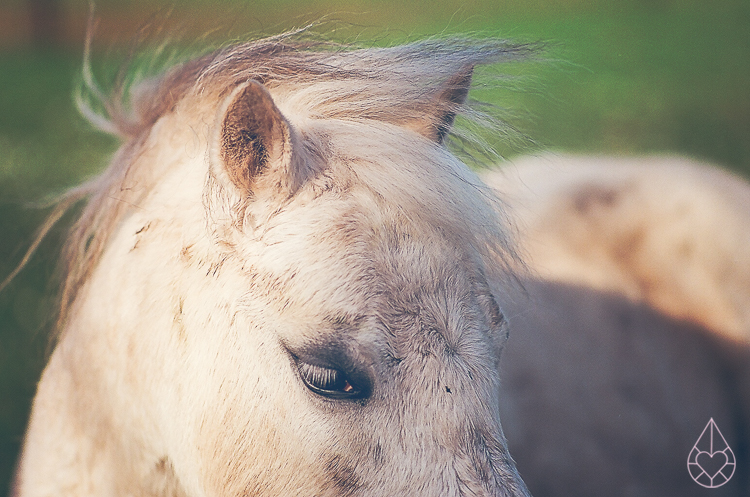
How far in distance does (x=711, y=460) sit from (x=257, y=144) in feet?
6.67

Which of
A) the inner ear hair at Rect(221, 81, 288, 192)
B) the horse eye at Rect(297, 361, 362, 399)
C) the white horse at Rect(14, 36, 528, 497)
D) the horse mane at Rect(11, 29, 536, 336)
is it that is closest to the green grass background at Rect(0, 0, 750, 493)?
the horse mane at Rect(11, 29, 536, 336)

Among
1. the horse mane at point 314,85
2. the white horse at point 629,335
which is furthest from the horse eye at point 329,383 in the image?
the white horse at point 629,335

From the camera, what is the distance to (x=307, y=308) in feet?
3.41

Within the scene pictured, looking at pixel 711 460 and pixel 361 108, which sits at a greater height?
pixel 361 108

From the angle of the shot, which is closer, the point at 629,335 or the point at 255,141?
the point at 255,141

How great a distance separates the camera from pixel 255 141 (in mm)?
1103

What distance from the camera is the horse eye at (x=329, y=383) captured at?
1009mm

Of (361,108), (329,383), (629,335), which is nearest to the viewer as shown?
(329,383)

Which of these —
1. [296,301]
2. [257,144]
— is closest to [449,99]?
[257,144]

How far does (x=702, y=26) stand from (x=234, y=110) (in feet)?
25.8

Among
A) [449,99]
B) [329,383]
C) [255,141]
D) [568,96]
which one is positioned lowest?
[568,96]

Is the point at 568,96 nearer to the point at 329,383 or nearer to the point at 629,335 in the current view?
the point at 629,335

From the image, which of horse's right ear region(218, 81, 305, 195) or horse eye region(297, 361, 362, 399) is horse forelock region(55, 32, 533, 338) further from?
horse eye region(297, 361, 362, 399)

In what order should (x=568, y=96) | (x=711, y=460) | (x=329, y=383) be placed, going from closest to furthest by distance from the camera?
1. (x=329, y=383)
2. (x=711, y=460)
3. (x=568, y=96)
